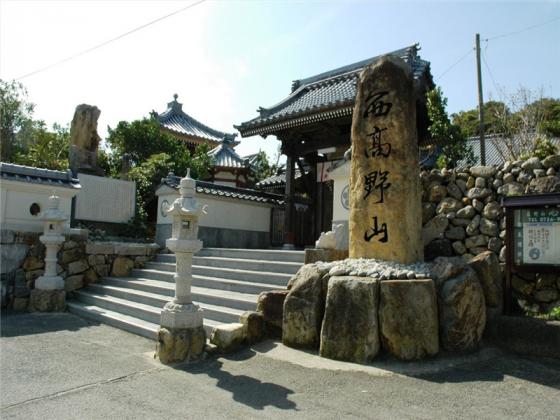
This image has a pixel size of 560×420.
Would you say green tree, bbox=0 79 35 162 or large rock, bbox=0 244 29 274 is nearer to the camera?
large rock, bbox=0 244 29 274

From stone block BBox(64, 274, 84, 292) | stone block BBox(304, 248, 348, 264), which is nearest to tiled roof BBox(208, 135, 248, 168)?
stone block BBox(64, 274, 84, 292)

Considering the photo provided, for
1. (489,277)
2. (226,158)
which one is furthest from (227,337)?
(226,158)

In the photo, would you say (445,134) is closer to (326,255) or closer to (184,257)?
(326,255)

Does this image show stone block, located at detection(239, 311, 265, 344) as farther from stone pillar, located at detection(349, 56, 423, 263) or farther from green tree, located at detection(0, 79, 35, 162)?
green tree, located at detection(0, 79, 35, 162)

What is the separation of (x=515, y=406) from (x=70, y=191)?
988cm

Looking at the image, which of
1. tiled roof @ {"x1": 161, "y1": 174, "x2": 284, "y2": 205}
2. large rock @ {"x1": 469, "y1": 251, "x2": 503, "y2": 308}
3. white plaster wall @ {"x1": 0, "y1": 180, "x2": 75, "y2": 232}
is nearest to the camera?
large rock @ {"x1": 469, "y1": 251, "x2": 503, "y2": 308}

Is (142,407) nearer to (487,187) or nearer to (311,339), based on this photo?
(311,339)

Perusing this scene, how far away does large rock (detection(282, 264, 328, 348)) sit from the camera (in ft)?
18.9

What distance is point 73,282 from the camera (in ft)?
31.5

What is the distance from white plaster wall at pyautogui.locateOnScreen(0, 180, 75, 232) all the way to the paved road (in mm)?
3884

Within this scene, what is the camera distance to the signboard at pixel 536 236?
575 cm

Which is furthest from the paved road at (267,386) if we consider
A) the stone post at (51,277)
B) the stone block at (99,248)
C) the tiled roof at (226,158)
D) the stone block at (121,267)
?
the tiled roof at (226,158)

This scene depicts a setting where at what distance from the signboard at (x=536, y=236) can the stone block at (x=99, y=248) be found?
882cm

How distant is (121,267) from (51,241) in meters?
2.09
